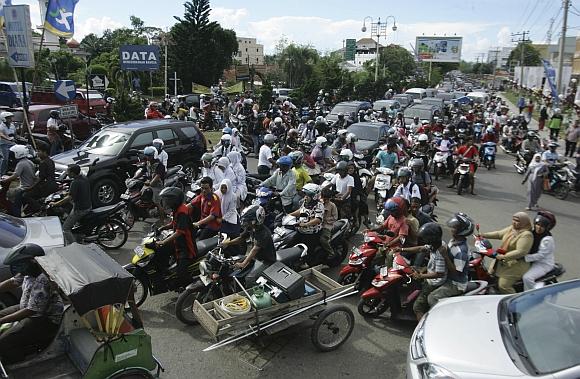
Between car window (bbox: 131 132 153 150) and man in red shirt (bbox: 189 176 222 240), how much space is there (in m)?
4.58

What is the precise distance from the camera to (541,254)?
6.07 meters

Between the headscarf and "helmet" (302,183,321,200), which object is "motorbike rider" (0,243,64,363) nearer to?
the headscarf

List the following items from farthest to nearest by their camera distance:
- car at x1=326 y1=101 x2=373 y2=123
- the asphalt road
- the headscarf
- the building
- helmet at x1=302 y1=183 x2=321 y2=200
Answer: the building < car at x1=326 y1=101 x2=373 y2=123 < the headscarf < helmet at x1=302 y1=183 x2=321 y2=200 < the asphalt road

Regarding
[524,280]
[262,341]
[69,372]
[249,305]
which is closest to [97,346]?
[69,372]

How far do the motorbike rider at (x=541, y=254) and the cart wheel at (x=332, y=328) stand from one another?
247 cm

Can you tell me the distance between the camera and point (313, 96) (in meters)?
33.1

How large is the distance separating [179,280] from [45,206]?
4514mm

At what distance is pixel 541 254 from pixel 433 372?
3.11m

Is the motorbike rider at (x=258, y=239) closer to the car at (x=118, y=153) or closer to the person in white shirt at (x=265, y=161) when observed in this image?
the person in white shirt at (x=265, y=161)

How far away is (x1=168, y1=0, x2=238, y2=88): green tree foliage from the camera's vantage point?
149ft

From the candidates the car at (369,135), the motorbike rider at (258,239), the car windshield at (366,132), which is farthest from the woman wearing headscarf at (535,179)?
the motorbike rider at (258,239)

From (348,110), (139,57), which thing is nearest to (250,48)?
(139,57)

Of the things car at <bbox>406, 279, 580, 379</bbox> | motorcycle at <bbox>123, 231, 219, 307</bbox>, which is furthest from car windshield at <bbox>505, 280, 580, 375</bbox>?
motorcycle at <bbox>123, 231, 219, 307</bbox>

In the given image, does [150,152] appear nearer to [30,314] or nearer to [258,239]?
[258,239]
